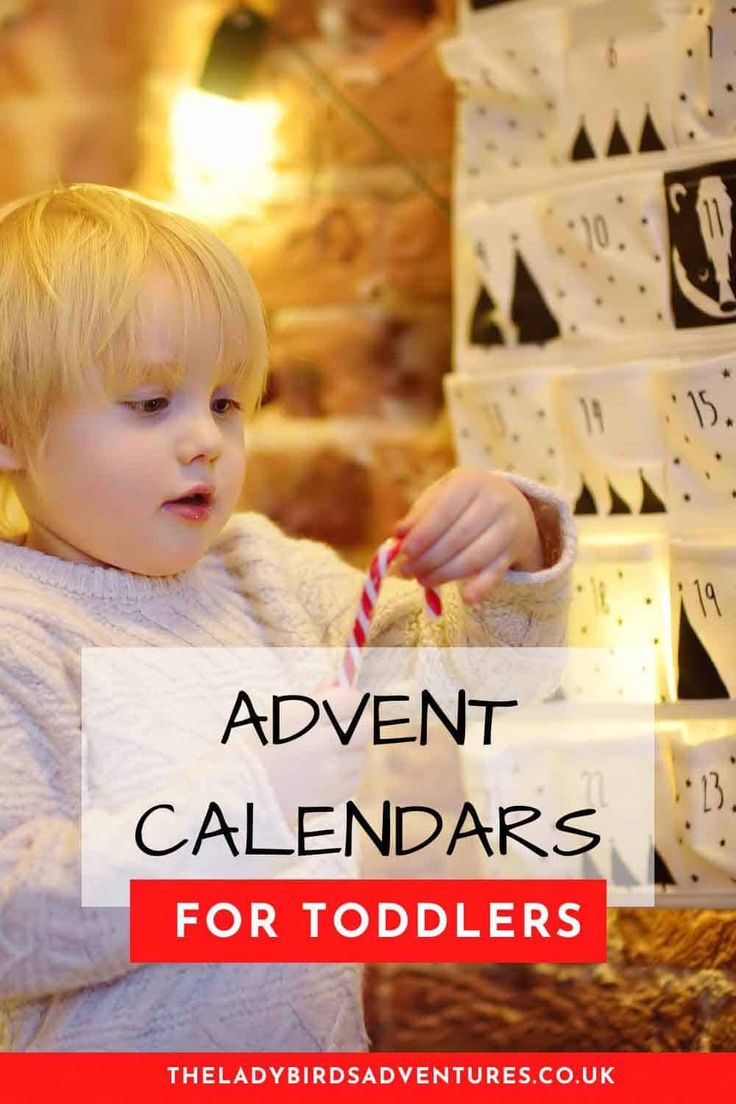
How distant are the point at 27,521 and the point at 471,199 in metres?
0.43

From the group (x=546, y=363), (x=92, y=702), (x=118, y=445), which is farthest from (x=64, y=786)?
(x=546, y=363)

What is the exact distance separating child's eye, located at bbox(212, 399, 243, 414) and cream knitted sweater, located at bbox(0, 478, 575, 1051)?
4.2 inches

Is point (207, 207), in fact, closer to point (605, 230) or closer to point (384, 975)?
point (605, 230)

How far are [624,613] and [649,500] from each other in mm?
80

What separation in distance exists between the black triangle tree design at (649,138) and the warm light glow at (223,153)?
39 cm

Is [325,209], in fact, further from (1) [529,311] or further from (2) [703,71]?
(2) [703,71]

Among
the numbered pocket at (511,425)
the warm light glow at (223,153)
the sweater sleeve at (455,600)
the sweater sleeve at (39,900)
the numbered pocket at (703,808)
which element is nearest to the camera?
the sweater sleeve at (39,900)

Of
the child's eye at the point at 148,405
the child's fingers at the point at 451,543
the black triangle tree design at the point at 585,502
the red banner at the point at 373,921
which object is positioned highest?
the child's eye at the point at 148,405

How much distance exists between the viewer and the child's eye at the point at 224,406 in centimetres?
74

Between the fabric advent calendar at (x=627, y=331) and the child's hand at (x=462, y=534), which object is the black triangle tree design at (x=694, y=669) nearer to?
the fabric advent calendar at (x=627, y=331)

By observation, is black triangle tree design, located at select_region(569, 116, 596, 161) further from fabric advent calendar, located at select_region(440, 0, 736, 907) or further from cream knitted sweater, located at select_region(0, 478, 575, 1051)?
cream knitted sweater, located at select_region(0, 478, 575, 1051)

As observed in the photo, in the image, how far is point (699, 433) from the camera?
33.1 inches
